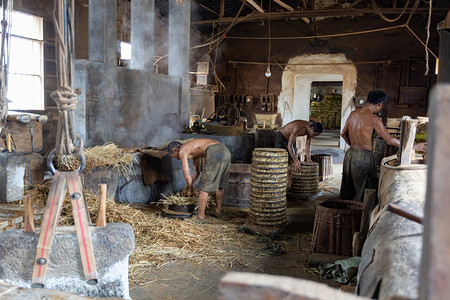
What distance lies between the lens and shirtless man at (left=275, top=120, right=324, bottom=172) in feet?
29.3

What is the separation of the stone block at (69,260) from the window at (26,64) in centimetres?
750

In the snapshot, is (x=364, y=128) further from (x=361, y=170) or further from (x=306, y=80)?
(x=306, y=80)

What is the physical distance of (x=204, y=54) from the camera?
53.8 ft

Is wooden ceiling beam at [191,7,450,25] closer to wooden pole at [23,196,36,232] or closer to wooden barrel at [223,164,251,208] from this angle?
wooden barrel at [223,164,251,208]

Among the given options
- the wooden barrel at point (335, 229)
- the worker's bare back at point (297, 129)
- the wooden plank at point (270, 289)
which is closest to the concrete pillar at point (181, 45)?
the worker's bare back at point (297, 129)

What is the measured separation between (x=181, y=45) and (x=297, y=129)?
12.0ft

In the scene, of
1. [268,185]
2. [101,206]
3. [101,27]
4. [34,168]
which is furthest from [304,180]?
[101,206]

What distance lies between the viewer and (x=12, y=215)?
4215 millimetres

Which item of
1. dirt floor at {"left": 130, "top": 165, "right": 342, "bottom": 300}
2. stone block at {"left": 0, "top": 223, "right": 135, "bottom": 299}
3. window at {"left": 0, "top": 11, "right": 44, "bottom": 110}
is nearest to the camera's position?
stone block at {"left": 0, "top": 223, "right": 135, "bottom": 299}

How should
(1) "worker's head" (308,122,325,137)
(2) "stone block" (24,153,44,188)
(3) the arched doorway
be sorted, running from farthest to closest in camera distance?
(3) the arched doorway < (1) "worker's head" (308,122,325,137) < (2) "stone block" (24,153,44,188)

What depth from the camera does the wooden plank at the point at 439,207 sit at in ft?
2.61

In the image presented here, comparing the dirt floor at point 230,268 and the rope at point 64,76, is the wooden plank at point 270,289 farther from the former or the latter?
the dirt floor at point 230,268

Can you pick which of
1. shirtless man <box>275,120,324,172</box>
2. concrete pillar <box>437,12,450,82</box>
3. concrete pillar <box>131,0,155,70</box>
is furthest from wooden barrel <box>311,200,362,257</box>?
concrete pillar <box>131,0,155,70</box>

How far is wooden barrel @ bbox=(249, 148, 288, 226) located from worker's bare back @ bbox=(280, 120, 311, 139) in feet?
9.50
